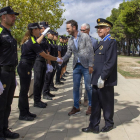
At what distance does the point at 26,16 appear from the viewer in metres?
14.9

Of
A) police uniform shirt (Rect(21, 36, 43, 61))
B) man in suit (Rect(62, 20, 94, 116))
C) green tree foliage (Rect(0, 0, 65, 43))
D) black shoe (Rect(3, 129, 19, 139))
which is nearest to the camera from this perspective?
black shoe (Rect(3, 129, 19, 139))

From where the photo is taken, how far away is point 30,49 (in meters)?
4.37

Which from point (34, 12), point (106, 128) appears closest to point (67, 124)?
point (106, 128)

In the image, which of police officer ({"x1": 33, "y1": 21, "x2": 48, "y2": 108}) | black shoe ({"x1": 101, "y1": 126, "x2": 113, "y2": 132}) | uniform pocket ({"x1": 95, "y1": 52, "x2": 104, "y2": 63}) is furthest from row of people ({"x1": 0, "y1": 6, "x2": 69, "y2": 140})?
black shoe ({"x1": 101, "y1": 126, "x2": 113, "y2": 132})

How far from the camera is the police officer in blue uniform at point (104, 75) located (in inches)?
146

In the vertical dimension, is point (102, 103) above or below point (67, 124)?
above

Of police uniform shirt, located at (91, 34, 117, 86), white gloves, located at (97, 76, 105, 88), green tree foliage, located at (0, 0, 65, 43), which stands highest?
green tree foliage, located at (0, 0, 65, 43)

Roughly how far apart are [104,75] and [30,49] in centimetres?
167

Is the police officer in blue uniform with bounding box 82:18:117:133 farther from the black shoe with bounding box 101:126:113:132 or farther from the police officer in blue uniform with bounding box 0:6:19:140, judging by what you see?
the police officer in blue uniform with bounding box 0:6:19:140

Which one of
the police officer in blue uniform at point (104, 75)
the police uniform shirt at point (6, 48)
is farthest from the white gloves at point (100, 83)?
the police uniform shirt at point (6, 48)

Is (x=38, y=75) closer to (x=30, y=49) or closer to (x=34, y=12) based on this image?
(x=30, y=49)

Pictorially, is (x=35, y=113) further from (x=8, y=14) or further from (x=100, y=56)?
(x=8, y=14)

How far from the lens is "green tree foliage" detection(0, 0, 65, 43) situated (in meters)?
13.9

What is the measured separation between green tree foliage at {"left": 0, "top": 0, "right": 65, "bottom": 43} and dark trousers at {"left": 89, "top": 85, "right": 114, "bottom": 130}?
9133 millimetres
